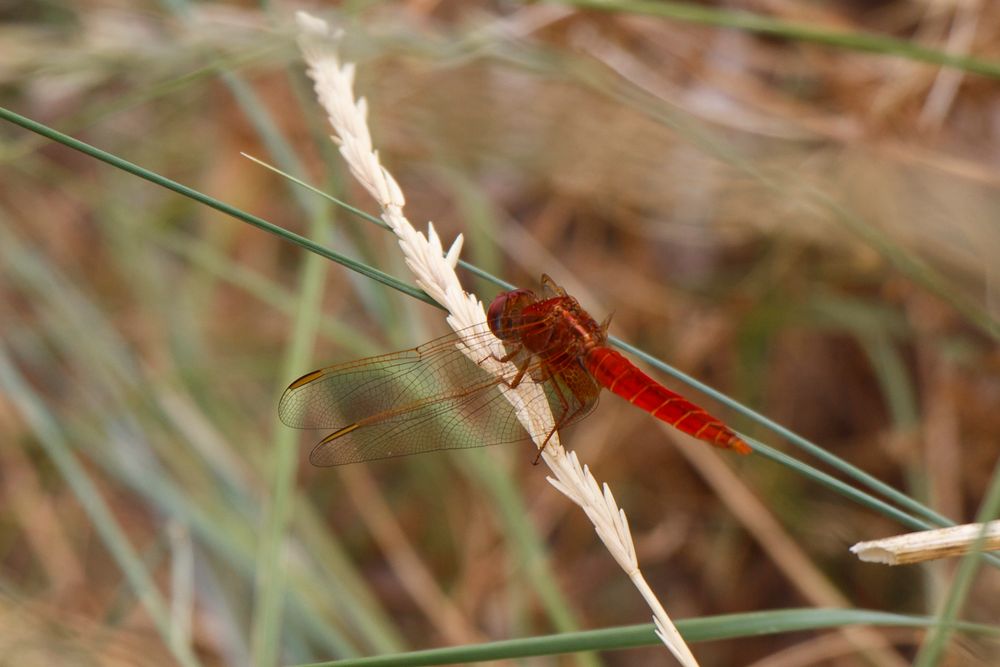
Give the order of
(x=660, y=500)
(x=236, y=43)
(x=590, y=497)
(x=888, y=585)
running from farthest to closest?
(x=660, y=500), (x=888, y=585), (x=236, y=43), (x=590, y=497)

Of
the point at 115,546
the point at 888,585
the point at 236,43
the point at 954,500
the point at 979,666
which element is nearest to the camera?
the point at 979,666

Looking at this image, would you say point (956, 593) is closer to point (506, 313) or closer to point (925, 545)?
point (925, 545)

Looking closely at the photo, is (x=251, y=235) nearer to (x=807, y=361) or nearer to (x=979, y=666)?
(x=807, y=361)

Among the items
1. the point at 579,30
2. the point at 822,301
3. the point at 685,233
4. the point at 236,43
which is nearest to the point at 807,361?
the point at 822,301

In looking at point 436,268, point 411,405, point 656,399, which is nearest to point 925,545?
point 656,399

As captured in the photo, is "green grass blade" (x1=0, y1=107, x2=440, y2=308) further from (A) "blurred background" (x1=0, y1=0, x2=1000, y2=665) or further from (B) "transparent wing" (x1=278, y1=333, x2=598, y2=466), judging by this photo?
(A) "blurred background" (x1=0, y1=0, x2=1000, y2=665)

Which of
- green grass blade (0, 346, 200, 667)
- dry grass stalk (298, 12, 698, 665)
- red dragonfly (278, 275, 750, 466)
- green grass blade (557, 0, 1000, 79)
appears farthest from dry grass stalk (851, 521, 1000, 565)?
green grass blade (0, 346, 200, 667)

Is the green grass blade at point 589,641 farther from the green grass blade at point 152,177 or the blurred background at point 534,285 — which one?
the blurred background at point 534,285

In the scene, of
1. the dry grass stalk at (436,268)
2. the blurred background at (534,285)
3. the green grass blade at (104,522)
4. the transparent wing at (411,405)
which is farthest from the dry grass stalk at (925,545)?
the green grass blade at (104,522)
